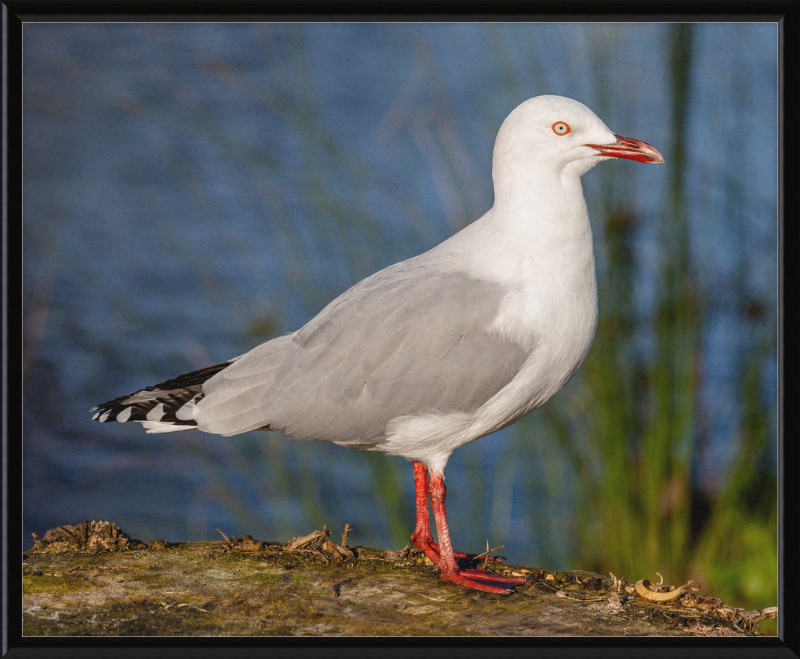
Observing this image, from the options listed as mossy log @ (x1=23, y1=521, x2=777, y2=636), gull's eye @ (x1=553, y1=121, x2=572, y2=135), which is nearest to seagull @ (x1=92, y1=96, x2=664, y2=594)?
gull's eye @ (x1=553, y1=121, x2=572, y2=135)

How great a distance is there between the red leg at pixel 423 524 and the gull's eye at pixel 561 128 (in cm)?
164

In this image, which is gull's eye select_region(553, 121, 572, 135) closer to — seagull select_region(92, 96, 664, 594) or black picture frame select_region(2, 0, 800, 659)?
seagull select_region(92, 96, 664, 594)

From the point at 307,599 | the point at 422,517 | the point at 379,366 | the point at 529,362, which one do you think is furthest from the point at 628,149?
the point at 307,599

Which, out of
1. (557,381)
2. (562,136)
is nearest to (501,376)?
(557,381)

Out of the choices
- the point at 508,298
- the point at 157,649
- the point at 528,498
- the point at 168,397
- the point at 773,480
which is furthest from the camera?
the point at 528,498

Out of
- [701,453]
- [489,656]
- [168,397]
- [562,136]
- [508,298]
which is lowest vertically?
[489,656]

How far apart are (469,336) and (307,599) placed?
1.27m

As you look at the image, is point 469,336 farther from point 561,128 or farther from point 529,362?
point 561,128

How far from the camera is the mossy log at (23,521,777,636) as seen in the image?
11.5 ft

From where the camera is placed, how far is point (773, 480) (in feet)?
14.1

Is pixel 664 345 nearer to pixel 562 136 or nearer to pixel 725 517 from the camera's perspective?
pixel 725 517

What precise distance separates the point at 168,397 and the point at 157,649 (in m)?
1.12

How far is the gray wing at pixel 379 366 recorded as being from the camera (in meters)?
3.69

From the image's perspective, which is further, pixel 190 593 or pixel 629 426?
pixel 629 426
